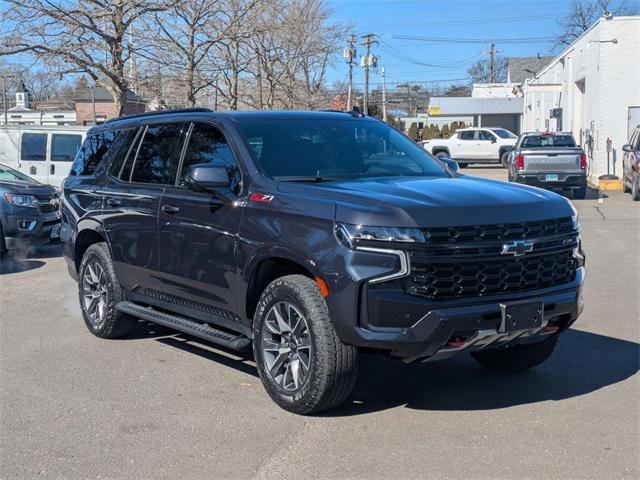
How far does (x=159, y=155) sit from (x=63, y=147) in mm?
11318

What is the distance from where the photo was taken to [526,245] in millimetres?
4770

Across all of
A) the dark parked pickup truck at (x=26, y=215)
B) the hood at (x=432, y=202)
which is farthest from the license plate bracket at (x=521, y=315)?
the dark parked pickup truck at (x=26, y=215)

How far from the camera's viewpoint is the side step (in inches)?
215

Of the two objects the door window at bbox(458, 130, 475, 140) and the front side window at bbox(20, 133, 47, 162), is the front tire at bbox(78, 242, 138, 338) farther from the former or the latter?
the door window at bbox(458, 130, 475, 140)

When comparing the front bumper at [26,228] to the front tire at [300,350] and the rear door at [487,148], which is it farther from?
the rear door at [487,148]

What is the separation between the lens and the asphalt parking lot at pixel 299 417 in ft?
13.9

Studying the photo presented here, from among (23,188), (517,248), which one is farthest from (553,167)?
(517,248)

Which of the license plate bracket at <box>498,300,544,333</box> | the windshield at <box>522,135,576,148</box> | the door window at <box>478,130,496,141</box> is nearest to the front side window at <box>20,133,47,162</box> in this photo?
the windshield at <box>522,135,576,148</box>

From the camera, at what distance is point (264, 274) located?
5309mm

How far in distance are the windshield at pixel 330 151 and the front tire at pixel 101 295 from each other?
211 cm

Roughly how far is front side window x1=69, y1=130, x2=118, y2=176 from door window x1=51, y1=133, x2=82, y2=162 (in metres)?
9.46

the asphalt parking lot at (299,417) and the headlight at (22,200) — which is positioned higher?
the headlight at (22,200)

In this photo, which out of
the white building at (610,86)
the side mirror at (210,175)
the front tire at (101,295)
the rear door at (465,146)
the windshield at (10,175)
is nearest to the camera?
the side mirror at (210,175)

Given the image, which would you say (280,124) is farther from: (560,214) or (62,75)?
(62,75)
